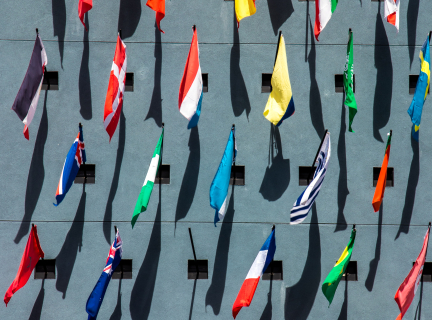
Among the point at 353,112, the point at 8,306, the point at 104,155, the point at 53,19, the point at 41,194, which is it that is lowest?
the point at 8,306

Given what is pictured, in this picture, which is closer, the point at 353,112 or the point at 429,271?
the point at 353,112

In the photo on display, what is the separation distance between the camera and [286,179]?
17047 mm

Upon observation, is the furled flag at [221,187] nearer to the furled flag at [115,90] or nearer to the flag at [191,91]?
the flag at [191,91]

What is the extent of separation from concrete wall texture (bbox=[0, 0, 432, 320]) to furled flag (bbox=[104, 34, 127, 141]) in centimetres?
143

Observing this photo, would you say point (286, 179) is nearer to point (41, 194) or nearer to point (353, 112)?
point (353, 112)

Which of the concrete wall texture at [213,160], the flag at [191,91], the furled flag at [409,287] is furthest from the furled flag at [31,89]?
the furled flag at [409,287]

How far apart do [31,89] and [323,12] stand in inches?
334

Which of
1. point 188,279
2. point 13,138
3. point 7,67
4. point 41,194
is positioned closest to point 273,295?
point 188,279

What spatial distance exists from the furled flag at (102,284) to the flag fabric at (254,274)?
3506 mm

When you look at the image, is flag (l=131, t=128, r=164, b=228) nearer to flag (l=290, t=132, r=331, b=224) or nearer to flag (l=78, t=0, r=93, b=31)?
flag (l=290, t=132, r=331, b=224)

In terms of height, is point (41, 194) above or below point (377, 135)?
below

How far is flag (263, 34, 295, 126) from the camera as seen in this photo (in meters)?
15.6

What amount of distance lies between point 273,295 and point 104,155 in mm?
6544

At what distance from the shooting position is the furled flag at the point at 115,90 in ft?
50.0
